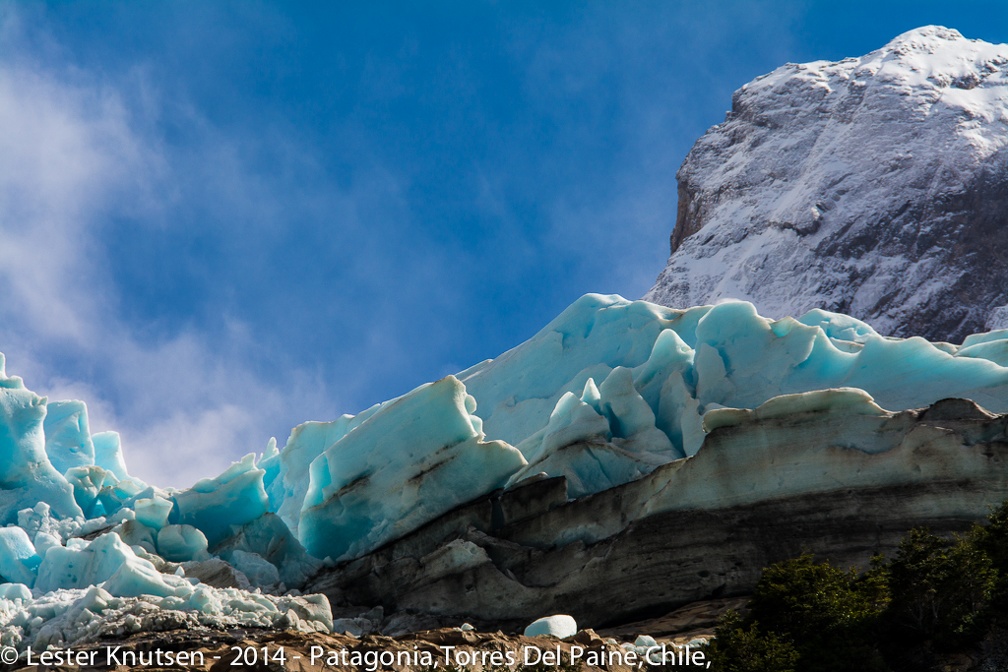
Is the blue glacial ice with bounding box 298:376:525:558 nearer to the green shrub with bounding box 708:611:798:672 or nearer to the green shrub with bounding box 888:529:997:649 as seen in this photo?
the green shrub with bounding box 708:611:798:672

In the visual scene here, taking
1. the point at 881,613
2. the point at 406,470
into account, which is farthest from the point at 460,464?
the point at 881,613

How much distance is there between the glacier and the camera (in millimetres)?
21406

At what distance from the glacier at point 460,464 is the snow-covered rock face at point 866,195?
1555 inches

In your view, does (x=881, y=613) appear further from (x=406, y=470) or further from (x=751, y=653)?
(x=406, y=470)

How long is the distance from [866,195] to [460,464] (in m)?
55.3

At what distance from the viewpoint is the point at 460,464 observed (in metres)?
25.5

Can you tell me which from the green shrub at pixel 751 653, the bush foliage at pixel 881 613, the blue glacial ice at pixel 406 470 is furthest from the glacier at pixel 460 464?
the green shrub at pixel 751 653

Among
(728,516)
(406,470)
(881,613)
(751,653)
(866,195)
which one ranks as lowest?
(751,653)

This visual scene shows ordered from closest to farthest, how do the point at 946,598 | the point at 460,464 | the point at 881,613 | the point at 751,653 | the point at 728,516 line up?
the point at 751,653
the point at 946,598
the point at 881,613
the point at 728,516
the point at 460,464

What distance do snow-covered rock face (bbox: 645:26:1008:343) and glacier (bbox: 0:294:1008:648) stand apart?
39499 mm

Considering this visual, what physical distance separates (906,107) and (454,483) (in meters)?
61.8

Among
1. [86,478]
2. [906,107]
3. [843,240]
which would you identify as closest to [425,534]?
[86,478]

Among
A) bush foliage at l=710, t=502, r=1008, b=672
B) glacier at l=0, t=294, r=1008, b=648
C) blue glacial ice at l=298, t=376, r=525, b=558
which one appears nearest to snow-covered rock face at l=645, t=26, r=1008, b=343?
glacier at l=0, t=294, r=1008, b=648

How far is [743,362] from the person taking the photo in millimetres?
27156
